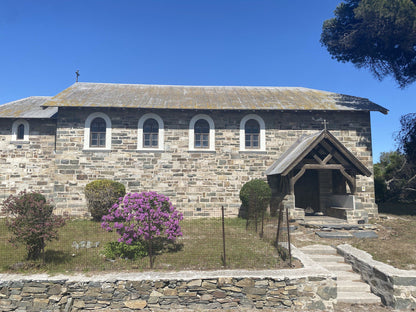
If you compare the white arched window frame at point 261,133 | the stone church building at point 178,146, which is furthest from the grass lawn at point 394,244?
the white arched window frame at point 261,133

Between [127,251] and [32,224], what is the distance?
242cm

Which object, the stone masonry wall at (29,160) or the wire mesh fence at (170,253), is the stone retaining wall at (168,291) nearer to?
the wire mesh fence at (170,253)

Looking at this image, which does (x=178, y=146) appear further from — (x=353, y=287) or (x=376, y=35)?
(x=376, y=35)

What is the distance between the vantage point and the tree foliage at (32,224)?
6864 mm

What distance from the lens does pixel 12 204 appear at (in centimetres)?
721

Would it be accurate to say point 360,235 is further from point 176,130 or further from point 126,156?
point 126,156

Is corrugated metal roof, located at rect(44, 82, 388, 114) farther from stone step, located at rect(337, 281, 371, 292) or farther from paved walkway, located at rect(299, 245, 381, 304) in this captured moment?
stone step, located at rect(337, 281, 371, 292)

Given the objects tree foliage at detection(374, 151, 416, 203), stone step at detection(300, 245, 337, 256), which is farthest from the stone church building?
stone step at detection(300, 245, 337, 256)

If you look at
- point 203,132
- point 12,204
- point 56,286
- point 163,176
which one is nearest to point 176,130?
point 203,132

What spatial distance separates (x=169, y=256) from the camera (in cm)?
761

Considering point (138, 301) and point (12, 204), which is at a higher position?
point (12, 204)

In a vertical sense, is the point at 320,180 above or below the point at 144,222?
above

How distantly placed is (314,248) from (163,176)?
8199 millimetres

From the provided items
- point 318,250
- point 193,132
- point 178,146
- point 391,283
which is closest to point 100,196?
point 178,146
